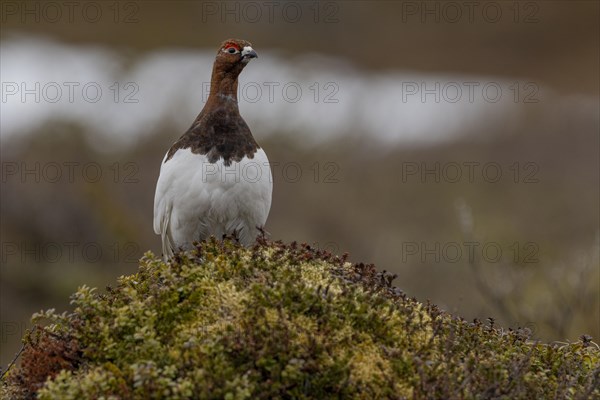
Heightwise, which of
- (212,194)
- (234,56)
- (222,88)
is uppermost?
(234,56)

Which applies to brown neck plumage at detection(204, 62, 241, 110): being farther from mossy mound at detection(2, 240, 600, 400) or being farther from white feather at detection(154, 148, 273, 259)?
mossy mound at detection(2, 240, 600, 400)

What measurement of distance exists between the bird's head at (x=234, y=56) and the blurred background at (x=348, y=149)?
2101 mm

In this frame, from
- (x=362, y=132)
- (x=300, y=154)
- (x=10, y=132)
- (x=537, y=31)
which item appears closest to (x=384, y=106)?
(x=362, y=132)

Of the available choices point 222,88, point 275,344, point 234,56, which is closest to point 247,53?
point 234,56

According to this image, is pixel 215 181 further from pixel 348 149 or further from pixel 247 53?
pixel 348 149

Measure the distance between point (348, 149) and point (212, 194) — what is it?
1186 centimetres

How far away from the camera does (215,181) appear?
18.0 feet

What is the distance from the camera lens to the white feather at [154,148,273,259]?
216 inches

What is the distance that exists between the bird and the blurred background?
1943 millimetres

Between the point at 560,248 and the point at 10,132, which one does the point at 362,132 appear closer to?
the point at 560,248

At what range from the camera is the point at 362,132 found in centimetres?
1798

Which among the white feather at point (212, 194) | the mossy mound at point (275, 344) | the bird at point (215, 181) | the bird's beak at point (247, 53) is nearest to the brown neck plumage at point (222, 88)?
the bird at point (215, 181)

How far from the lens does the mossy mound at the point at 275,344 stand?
318 centimetres

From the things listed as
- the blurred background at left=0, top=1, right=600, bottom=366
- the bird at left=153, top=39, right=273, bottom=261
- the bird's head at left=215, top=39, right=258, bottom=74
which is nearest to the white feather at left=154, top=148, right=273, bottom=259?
the bird at left=153, top=39, right=273, bottom=261
